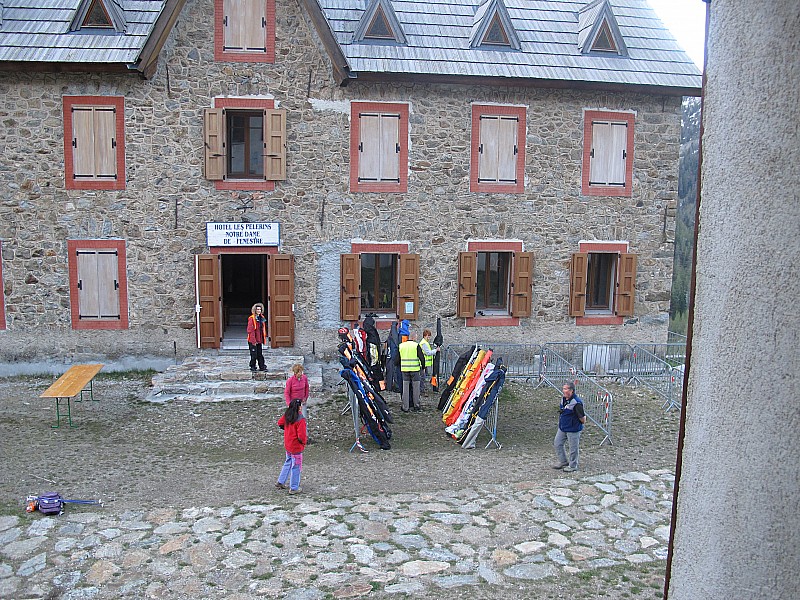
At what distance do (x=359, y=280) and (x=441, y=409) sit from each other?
414 cm

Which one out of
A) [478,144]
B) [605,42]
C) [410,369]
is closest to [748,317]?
[410,369]

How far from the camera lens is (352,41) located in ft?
49.7

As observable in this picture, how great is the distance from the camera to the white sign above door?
14.5m

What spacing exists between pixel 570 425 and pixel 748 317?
683 cm

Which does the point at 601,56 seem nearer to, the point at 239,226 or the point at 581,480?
the point at 239,226

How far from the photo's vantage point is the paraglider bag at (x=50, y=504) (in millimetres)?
7602

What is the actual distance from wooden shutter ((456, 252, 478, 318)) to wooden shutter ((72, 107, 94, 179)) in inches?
321

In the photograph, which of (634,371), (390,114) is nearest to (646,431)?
(634,371)

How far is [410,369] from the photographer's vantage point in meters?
12.1

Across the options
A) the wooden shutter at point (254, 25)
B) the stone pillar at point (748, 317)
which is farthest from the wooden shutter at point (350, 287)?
the stone pillar at point (748, 317)

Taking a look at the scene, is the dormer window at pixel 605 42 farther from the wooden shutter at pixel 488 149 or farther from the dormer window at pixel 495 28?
the wooden shutter at pixel 488 149

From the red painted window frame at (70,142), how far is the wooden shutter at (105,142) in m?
0.09

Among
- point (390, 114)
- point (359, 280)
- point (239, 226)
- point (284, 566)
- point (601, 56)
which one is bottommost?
point (284, 566)

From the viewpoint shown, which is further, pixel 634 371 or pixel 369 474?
pixel 634 371
